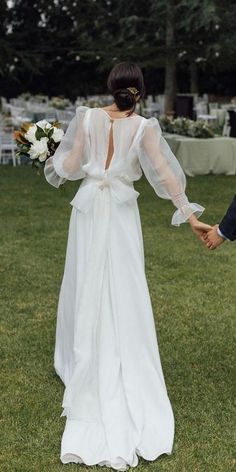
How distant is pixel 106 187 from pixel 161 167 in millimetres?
347

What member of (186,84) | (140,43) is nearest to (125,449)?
(140,43)

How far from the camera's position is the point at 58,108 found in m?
21.6

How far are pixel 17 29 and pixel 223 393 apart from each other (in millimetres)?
32396

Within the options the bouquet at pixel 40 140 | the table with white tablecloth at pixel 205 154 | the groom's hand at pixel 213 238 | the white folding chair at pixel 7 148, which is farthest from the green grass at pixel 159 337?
the white folding chair at pixel 7 148

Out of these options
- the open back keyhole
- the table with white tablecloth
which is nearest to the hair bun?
the open back keyhole

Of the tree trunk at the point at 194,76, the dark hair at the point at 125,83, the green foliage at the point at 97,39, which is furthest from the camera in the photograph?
the tree trunk at the point at 194,76

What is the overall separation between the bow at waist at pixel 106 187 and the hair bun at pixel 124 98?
1.31 ft

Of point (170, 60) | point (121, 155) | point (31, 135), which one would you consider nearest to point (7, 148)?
point (170, 60)

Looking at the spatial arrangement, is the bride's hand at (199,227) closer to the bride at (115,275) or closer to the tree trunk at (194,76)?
the bride at (115,275)

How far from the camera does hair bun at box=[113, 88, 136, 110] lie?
11.5 ft

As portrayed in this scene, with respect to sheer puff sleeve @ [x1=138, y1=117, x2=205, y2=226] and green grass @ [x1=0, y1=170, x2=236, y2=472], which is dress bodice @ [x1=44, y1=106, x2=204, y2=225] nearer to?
sheer puff sleeve @ [x1=138, y1=117, x2=205, y2=226]

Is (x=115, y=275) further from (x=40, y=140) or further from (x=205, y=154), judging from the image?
(x=205, y=154)

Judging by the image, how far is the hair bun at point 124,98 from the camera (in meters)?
3.51

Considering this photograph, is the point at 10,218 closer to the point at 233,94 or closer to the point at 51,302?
the point at 51,302
